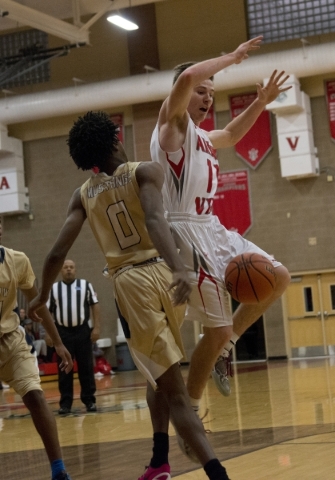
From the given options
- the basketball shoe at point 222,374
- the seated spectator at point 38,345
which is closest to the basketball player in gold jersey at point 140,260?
the basketball shoe at point 222,374

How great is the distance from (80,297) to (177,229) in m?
6.42

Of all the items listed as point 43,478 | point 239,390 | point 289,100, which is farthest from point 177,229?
point 289,100

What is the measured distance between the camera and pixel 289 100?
19.5 metres

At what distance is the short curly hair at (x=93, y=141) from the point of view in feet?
14.5

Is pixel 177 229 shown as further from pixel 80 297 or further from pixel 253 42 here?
pixel 80 297

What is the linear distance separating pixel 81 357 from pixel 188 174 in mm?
6463

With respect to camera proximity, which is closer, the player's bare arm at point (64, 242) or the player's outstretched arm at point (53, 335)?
the player's bare arm at point (64, 242)

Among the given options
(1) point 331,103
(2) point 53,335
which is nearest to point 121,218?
(2) point 53,335

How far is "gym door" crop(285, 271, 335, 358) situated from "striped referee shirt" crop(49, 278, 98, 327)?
10.3 meters

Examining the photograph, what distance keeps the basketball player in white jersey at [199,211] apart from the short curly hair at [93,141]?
→ 18.5 inches

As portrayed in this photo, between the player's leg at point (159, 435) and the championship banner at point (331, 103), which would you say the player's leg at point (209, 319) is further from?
the championship banner at point (331, 103)

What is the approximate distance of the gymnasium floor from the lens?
512 centimetres

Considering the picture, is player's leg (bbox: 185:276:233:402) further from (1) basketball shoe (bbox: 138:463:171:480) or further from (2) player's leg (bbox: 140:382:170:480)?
(1) basketball shoe (bbox: 138:463:171:480)

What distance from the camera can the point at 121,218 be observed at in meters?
4.32
